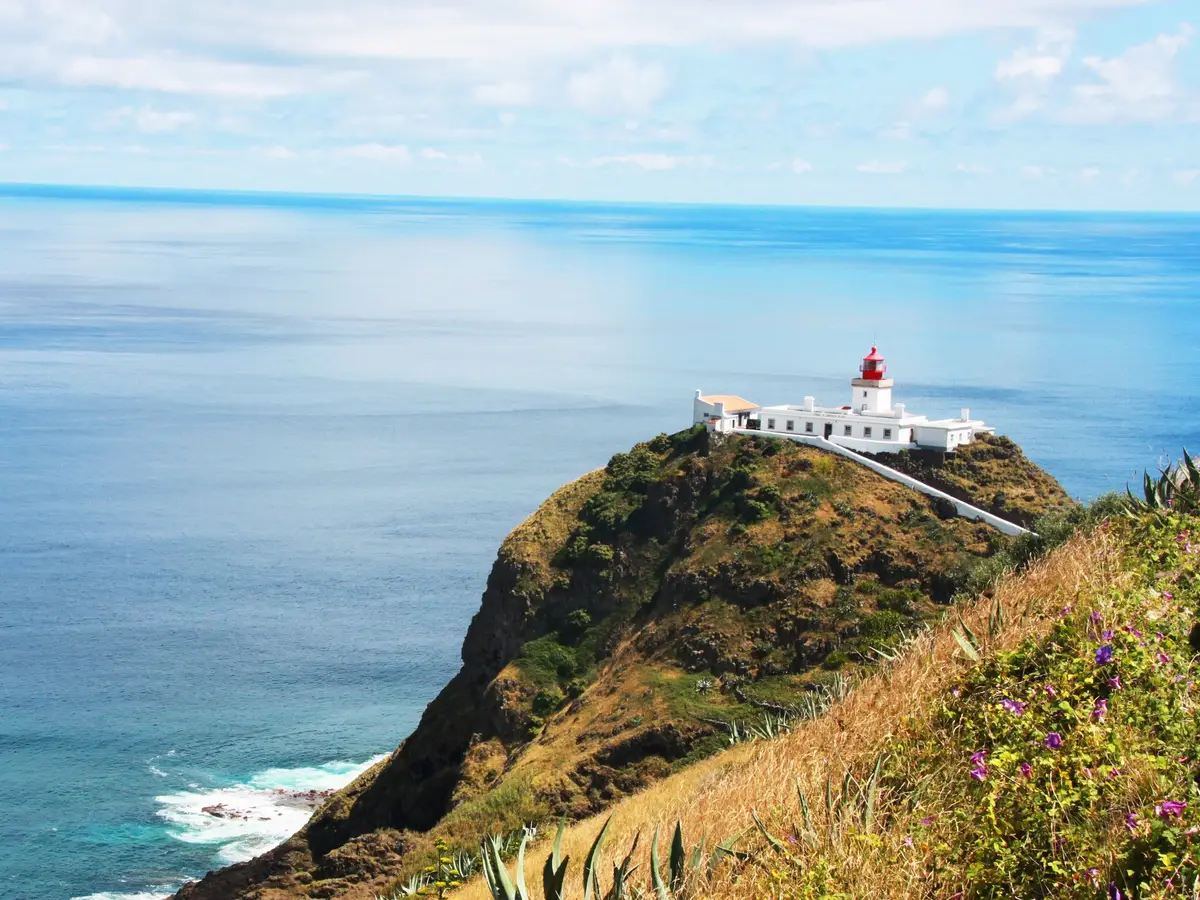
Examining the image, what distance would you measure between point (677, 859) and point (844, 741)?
111 inches

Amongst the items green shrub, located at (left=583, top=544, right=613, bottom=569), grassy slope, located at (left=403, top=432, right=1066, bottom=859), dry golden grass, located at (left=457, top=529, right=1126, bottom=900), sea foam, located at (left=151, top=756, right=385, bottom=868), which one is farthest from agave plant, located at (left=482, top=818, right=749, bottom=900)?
sea foam, located at (left=151, top=756, right=385, bottom=868)

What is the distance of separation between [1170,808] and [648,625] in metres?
47.4

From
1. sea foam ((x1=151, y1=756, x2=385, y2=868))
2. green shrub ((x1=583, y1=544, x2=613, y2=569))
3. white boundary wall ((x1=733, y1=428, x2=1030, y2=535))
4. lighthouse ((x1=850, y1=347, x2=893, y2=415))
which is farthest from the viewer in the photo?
lighthouse ((x1=850, y1=347, x2=893, y2=415))

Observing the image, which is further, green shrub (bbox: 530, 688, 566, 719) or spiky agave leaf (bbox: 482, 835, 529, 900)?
green shrub (bbox: 530, 688, 566, 719)

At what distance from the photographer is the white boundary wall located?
5675cm

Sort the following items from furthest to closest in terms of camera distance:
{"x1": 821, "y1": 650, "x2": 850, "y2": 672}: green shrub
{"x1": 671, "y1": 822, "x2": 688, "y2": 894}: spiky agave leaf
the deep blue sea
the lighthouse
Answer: the deep blue sea, the lighthouse, {"x1": 821, "y1": 650, "x2": 850, "y2": 672}: green shrub, {"x1": 671, "y1": 822, "x2": 688, "y2": 894}: spiky agave leaf

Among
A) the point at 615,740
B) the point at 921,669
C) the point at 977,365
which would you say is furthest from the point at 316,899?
the point at 977,365

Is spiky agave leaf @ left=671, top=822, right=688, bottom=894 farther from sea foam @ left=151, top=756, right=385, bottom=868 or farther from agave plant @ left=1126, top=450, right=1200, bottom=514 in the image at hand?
sea foam @ left=151, top=756, right=385, bottom=868

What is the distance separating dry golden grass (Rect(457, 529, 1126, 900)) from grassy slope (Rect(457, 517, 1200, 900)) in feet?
0.08

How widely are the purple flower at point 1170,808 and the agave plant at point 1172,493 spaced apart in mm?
9024

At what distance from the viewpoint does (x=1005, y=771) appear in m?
12.5

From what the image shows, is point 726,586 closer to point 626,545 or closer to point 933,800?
point 626,545

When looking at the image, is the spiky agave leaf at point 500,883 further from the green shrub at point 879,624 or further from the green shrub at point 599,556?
the green shrub at point 599,556

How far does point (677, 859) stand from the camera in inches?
473
